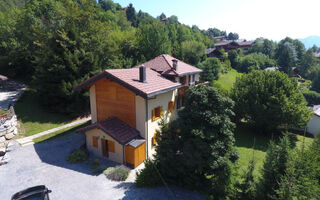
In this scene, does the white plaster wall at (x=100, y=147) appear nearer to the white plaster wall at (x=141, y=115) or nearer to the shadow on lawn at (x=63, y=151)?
the shadow on lawn at (x=63, y=151)

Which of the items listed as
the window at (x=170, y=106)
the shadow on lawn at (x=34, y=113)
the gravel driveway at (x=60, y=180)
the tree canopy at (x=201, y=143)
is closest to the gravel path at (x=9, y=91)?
the shadow on lawn at (x=34, y=113)

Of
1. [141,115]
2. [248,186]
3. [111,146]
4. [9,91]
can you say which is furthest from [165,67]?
[9,91]

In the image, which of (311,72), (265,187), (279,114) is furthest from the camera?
(311,72)

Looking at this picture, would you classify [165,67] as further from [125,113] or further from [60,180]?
[60,180]

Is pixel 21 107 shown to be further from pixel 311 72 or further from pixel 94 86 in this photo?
pixel 311 72

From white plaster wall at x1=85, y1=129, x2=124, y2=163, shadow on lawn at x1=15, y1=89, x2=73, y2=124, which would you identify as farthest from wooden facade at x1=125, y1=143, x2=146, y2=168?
shadow on lawn at x1=15, y1=89, x2=73, y2=124

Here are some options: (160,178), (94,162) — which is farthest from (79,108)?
(160,178)
